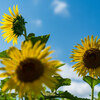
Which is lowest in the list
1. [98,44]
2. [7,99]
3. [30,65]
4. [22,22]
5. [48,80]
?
[7,99]

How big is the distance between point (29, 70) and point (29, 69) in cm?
2

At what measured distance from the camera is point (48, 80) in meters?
2.30

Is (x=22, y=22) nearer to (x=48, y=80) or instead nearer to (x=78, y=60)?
(x=78, y=60)

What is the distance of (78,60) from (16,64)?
2.06 meters

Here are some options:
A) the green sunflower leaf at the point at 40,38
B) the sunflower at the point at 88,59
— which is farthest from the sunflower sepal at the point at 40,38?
the sunflower at the point at 88,59

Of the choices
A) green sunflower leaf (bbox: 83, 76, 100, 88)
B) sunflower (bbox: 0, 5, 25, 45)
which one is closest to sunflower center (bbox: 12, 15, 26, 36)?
sunflower (bbox: 0, 5, 25, 45)

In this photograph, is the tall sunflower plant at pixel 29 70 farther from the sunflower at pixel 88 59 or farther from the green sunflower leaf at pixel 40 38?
the sunflower at pixel 88 59

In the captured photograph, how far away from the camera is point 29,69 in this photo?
2393 mm

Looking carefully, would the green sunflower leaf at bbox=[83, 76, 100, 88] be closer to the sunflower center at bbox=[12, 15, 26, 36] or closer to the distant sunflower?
the sunflower center at bbox=[12, 15, 26, 36]

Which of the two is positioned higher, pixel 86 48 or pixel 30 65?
pixel 86 48

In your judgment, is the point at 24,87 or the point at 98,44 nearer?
the point at 24,87

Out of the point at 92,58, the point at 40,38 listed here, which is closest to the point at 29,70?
the point at 40,38

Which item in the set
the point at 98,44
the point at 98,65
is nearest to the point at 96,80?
the point at 98,65

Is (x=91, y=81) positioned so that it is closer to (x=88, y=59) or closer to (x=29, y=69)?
(x=88, y=59)
